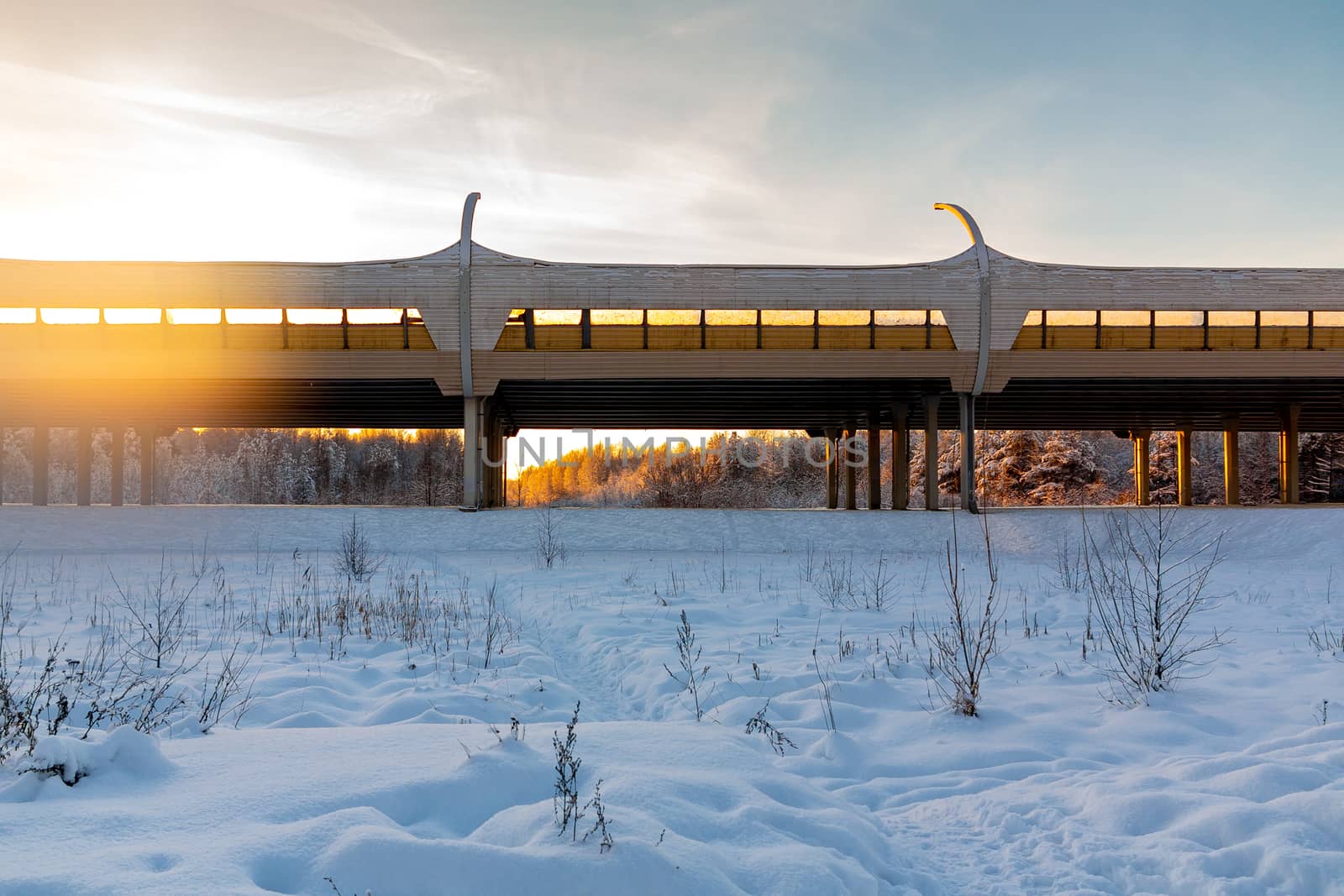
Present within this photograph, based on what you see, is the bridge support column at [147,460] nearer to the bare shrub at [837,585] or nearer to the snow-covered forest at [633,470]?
the snow-covered forest at [633,470]

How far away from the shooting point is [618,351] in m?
21.5

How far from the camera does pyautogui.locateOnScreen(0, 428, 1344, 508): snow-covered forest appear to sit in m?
45.5

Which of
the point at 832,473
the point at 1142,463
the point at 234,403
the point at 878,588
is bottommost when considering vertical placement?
the point at 878,588

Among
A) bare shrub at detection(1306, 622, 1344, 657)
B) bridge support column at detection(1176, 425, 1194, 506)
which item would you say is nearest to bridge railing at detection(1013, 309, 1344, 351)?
bridge support column at detection(1176, 425, 1194, 506)

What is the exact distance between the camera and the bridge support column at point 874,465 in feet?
92.9

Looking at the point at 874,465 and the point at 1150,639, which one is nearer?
the point at 1150,639

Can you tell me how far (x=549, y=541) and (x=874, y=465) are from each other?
620 inches

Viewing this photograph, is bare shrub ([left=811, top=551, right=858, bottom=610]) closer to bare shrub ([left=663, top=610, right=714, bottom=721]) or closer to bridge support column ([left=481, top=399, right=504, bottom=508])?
bare shrub ([left=663, top=610, right=714, bottom=721])

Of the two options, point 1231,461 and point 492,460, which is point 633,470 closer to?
point 492,460

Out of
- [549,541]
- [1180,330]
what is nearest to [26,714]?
[549,541]

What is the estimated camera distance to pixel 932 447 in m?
23.9

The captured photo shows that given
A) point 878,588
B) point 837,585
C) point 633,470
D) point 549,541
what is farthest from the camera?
point 633,470

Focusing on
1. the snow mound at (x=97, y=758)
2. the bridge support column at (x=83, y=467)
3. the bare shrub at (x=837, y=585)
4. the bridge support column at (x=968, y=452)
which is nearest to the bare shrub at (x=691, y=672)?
the snow mound at (x=97, y=758)

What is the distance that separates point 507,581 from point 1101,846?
10.5m
